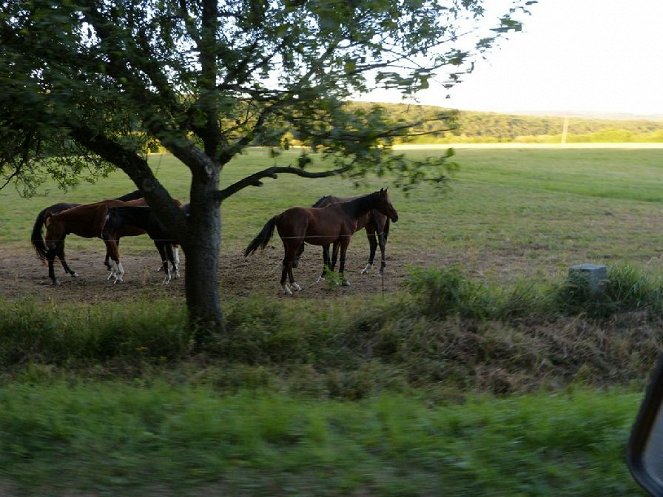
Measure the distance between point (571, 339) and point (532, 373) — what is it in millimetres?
1120

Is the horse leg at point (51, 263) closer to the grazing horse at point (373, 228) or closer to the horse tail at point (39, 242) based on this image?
the horse tail at point (39, 242)

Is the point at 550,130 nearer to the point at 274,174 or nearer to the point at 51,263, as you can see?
the point at 51,263

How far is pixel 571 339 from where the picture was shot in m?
10.6

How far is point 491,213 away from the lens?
24.4 metres

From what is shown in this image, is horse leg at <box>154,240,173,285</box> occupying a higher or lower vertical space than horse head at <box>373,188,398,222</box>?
lower

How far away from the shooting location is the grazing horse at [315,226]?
14.2 m

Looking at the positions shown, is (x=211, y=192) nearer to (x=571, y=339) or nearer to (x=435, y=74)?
(x=435, y=74)

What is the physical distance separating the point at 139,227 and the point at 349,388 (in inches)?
352

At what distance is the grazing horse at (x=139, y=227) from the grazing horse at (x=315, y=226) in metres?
1.91

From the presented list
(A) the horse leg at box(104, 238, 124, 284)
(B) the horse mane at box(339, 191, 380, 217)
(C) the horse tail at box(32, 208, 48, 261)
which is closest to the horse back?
(C) the horse tail at box(32, 208, 48, 261)

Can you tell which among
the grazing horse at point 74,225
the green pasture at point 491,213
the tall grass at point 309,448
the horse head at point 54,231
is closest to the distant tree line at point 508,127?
the green pasture at point 491,213

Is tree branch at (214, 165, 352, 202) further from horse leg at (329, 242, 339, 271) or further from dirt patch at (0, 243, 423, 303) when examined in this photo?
horse leg at (329, 242, 339, 271)

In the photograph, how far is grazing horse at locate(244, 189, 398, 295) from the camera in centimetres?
1421

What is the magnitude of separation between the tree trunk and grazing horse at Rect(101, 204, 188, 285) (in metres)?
5.27
